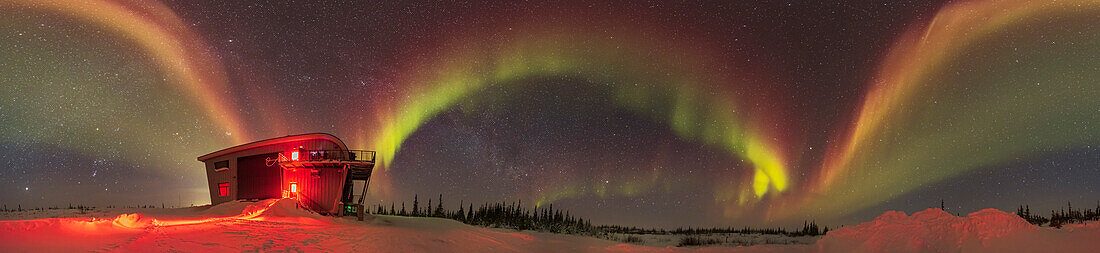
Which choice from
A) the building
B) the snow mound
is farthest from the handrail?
the snow mound

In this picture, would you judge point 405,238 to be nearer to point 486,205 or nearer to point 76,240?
point 76,240

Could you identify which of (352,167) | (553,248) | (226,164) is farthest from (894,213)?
(226,164)

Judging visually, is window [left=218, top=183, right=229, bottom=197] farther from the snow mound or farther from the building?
the snow mound

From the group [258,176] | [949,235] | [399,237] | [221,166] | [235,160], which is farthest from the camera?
[221,166]

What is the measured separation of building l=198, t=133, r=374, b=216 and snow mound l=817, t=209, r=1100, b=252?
1107 inches

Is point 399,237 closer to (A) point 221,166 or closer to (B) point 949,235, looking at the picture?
(B) point 949,235

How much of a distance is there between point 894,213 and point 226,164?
40040 millimetres

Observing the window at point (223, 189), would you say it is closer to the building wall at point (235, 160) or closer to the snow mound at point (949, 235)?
the building wall at point (235, 160)

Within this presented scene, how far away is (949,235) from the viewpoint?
2566cm

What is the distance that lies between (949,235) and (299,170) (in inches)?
1383

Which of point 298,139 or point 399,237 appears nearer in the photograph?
point 399,237

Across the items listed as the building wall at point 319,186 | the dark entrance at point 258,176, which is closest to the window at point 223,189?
the dark entrance at point 258,176

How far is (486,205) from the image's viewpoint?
6425 centimetres

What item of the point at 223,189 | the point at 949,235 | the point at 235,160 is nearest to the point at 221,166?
the point at 223,189
